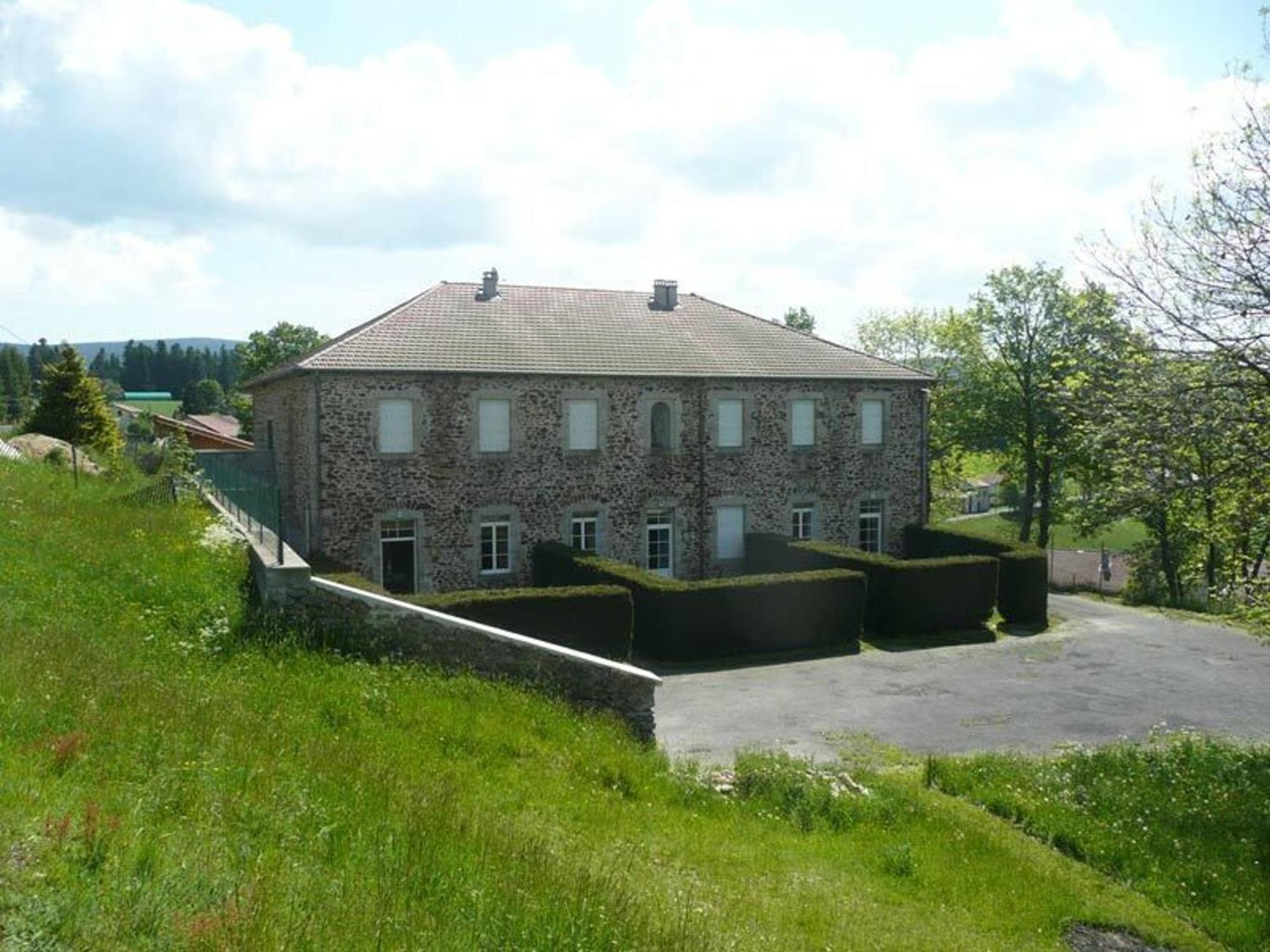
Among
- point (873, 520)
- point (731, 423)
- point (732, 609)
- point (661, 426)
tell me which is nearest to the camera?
point (732, 609)

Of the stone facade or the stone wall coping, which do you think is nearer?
the stone wall coping

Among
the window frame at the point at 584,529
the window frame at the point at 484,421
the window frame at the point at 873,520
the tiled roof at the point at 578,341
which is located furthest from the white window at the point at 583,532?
the window frame at the point at 873,520

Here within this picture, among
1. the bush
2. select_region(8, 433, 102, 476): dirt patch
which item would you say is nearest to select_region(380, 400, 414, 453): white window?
the bush

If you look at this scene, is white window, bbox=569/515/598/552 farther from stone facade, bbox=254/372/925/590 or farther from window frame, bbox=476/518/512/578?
window frame, bbox=476/518/512/578

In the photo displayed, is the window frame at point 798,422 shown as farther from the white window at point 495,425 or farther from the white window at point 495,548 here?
the white window at point 495,548

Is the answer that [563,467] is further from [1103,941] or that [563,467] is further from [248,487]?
[1103,941]

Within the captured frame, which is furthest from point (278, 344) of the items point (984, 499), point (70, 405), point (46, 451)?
point (984, 499)

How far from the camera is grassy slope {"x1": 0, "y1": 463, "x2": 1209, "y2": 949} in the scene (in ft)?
18.1

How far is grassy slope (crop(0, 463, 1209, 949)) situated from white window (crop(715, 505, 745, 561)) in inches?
559

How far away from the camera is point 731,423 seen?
88.7ft

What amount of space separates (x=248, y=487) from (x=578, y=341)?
960 cm

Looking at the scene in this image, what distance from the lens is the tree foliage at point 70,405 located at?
4712 cm

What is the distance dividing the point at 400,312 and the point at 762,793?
17.4 metres

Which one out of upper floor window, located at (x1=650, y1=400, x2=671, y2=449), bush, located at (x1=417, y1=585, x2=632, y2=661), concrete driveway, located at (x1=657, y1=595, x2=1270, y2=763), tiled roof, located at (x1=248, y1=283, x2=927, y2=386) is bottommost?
concrete driveway, located at (x1=657, y1=595, x2=1270, y2=763)
